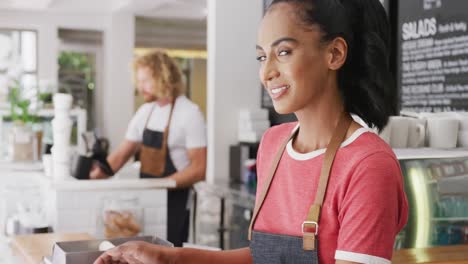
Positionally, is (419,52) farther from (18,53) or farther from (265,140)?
(18,53)

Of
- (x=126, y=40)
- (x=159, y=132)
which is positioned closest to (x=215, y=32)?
(x=159, y=132)

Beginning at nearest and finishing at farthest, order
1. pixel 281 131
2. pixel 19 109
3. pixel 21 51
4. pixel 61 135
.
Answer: pixel 281 131 → pixel 61 135 → pixel 19 109 → pixel 21 51

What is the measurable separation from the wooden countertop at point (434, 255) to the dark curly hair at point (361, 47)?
0.90 m

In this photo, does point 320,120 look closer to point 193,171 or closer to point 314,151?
point 314,151

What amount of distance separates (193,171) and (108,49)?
7.55 m

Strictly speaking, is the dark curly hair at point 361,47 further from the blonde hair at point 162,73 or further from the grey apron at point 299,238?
the blonde hair at point 162,73

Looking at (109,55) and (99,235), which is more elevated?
(109,55)

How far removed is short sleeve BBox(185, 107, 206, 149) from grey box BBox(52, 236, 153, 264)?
201 centimetres

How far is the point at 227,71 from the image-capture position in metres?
5.55

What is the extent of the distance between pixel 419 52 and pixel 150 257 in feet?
9.61

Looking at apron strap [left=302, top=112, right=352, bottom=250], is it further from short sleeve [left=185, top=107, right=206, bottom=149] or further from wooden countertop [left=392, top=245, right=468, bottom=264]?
short sleeve [left=185, top=107, right=206, bottom=149]

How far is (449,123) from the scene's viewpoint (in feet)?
8.70

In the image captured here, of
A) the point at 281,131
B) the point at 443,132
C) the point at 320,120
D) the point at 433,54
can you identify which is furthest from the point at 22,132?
the point at 320,120

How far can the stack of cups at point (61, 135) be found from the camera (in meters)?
2.89
